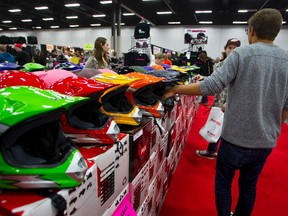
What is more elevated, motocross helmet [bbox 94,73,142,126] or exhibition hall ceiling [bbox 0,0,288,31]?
exhibition hall ceiling [bbox 0,0,288,31]

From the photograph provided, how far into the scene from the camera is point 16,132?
52 centimetres

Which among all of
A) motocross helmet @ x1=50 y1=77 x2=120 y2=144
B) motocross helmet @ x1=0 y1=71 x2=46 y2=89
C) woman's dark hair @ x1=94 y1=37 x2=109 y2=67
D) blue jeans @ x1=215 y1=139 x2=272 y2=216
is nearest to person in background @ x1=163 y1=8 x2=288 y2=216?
blue jeans @ x1=215 y1=139 x2=272 y2=216

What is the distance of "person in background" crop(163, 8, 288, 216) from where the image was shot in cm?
112

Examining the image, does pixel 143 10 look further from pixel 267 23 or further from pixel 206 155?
pixel 267 23

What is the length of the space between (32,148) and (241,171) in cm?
125

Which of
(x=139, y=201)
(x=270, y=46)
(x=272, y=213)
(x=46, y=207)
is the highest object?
(x=270, y=46)

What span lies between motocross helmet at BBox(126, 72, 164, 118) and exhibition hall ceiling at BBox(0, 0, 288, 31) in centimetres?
875

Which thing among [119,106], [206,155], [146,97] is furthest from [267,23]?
[206,155]

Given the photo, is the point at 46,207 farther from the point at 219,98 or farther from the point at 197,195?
the point at 219,98

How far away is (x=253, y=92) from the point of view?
115 cm

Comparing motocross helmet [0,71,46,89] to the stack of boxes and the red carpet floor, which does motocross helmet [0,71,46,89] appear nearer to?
the stack of boxes

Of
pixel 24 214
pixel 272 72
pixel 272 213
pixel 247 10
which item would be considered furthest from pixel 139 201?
pixel 247 10

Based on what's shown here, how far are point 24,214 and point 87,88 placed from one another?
441mm

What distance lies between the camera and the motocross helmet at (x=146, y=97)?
3.90 feet
